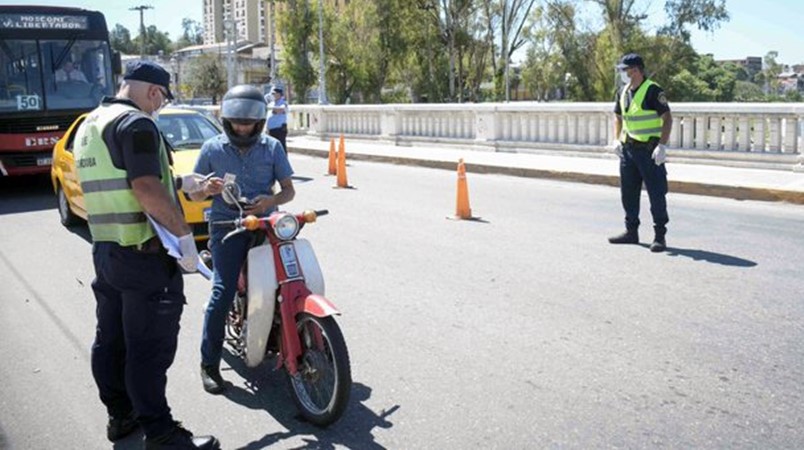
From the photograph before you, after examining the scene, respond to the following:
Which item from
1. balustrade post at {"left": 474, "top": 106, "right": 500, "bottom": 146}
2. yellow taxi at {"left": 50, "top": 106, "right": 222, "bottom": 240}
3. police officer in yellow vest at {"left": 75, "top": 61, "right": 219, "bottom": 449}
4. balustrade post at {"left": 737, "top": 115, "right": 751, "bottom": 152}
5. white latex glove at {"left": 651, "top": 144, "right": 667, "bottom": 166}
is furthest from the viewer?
balustrade post at {"left": 474, "top": 106, "right": 500, "bottom": 146}

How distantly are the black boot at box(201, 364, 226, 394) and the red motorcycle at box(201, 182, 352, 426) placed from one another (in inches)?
12.2

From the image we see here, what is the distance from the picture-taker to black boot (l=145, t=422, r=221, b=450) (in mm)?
3842

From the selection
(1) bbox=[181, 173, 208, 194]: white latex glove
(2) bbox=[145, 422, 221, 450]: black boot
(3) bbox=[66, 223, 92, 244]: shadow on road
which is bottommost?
(2) bbox=[145, 422, 221, 450]: black boot

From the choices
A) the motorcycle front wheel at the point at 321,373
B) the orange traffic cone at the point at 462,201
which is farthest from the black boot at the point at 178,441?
the orange traffic cone at the point at 462,201

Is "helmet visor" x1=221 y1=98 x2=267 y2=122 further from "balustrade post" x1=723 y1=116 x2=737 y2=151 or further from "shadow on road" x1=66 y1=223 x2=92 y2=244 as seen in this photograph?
"balustrade post" x1=723 y1=116 x2=737 y2=151

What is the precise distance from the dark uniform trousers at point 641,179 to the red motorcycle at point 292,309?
16.4 feet

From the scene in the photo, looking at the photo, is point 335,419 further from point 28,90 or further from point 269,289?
point 28,90

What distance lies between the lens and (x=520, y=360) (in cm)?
522

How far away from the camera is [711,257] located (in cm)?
808

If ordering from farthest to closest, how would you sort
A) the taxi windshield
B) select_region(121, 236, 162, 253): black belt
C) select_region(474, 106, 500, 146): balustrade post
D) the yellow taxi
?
select_region(474, 106, 500, 146): balustrade post
the taxi windshield
the yellow taxi
select_region(121, 236, 162, 253): black belt

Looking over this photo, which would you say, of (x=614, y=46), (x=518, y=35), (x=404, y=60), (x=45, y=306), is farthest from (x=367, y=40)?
(x=45, y=306)

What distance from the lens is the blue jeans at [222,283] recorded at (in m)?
4.61

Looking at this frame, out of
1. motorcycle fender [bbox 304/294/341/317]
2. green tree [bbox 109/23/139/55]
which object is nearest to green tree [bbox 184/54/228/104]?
green tree [bbox 109/23/139/55]

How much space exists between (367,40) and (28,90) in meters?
41.7
